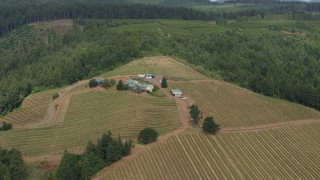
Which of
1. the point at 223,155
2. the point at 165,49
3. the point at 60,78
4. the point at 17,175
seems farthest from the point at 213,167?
the point at 165,49

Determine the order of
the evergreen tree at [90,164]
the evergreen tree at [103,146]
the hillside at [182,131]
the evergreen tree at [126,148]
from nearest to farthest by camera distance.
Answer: the evergreen tree at [90,164], the evergreen tree at [103,146], the hillside at [182,131], the evergreen tree at [126,148]

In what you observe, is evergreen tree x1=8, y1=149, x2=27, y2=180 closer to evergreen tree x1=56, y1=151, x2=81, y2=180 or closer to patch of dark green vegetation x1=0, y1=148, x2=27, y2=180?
patch of dark green vegetation x1=0, y1=148, x2=27, y2=180

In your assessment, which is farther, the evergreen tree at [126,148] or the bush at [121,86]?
the bush at [121,86]

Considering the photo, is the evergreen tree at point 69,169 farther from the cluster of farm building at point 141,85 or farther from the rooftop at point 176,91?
the rooftop at point 176,91

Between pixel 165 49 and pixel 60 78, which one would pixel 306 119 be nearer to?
pixel 165 49

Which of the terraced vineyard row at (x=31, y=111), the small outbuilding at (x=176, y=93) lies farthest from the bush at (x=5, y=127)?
the small outbuilding at (x=176, y=93)

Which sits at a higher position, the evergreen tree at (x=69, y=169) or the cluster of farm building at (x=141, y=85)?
the cluster of farm building at (x=141, y=85)
